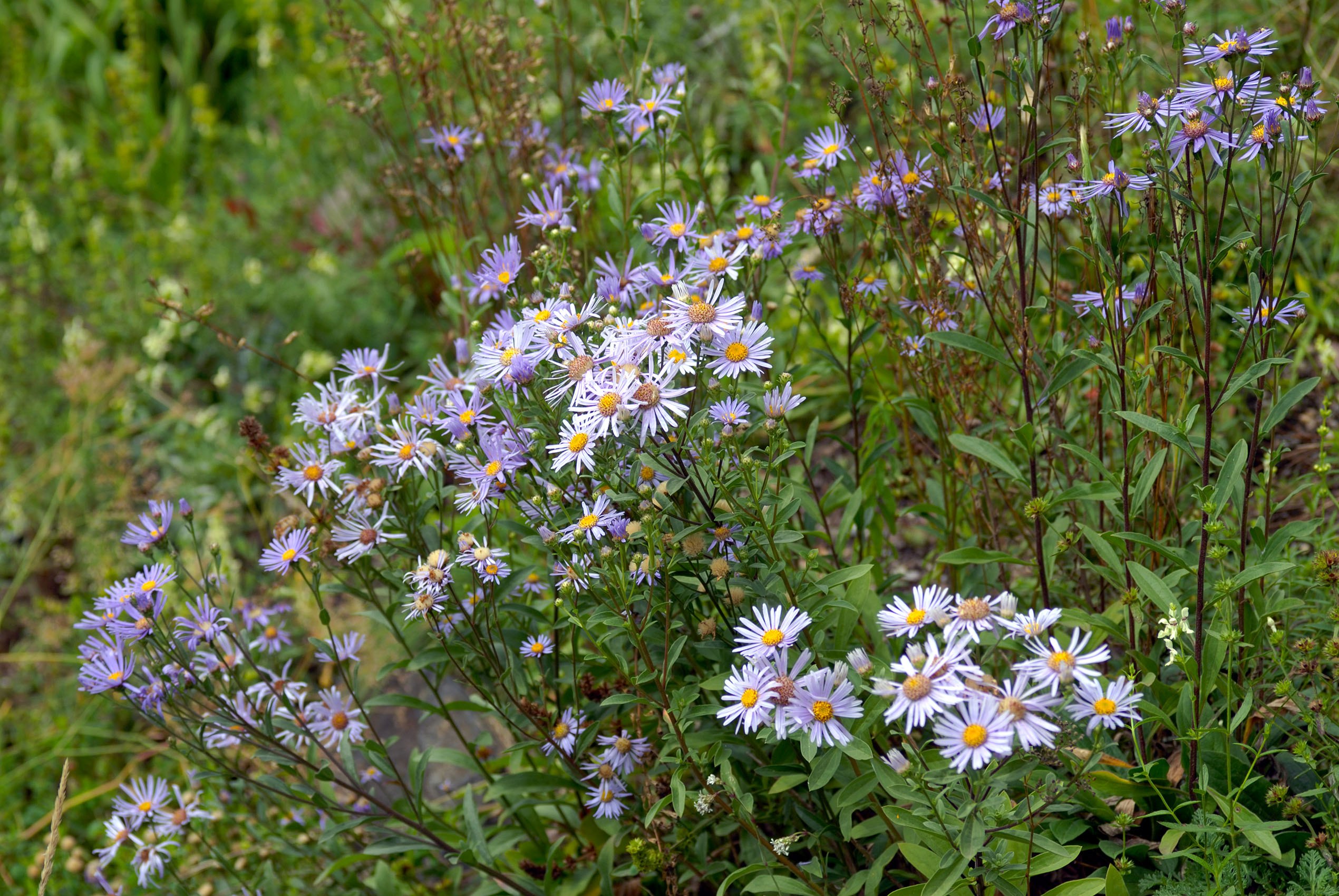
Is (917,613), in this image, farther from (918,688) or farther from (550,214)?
(550,214)

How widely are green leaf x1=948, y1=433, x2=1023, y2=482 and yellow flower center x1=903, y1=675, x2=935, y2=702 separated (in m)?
0.61

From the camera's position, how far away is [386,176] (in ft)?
10.3

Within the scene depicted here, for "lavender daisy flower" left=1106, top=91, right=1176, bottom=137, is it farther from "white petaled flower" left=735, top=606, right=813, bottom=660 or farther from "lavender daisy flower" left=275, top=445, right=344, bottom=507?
"lavender daisy flower" left=275, top=445, right=344, bottom=507

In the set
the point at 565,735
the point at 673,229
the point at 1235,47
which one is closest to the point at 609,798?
the point at 565,735

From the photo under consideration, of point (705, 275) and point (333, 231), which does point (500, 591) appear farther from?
point (333, 231)

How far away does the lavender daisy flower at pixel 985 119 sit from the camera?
6.12 feet

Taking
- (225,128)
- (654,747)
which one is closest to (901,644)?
(654,747)

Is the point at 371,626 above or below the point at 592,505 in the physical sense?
above

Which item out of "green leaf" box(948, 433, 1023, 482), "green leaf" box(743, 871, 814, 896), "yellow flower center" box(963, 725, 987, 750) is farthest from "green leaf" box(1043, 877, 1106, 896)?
"green leaf" box(948, 433, 1023, 482)

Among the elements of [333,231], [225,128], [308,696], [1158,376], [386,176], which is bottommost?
[1158,376]

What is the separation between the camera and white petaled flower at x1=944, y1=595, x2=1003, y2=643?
1.33 metres

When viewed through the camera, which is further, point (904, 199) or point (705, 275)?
point (904, 199)

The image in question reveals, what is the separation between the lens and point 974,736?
4.14 feet

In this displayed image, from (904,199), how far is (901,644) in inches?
32.1
